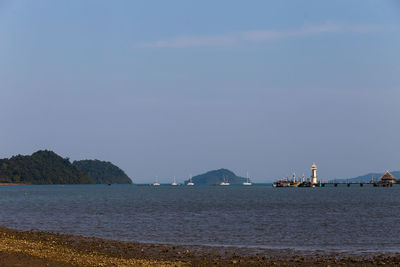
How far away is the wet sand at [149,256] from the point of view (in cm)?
2750

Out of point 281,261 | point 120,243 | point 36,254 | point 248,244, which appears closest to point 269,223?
point 248,244

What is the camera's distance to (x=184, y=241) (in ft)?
137

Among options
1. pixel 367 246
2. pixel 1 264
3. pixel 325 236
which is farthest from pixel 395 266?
pixel 1 264

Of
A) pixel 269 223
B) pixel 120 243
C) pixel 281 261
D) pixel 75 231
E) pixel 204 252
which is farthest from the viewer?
pixel 269 223

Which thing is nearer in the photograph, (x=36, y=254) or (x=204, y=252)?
(x=36, y=254)

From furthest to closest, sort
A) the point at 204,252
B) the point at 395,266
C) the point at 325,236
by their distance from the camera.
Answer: the point at 325,236, the point at 204,252, the point at 395,266

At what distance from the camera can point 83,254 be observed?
101 ft

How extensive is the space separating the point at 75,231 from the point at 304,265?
26.8 meters

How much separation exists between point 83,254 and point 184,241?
40.3ft

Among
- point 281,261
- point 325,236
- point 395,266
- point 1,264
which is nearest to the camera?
point 1,264

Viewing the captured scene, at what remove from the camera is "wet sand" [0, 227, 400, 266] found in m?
27.5

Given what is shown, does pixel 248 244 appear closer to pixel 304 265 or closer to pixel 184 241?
pixel 184 241

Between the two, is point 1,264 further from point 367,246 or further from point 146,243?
point 367,246

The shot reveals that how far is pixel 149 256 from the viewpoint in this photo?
32.3 meters
